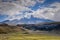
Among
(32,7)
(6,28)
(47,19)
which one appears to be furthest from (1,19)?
(47,19)

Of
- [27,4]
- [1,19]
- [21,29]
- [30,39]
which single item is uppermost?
[27,4]

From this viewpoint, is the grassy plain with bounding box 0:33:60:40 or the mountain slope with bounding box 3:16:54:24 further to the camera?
the mountain slope with bounding box 3:16:54:24

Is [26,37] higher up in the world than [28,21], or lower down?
lower down

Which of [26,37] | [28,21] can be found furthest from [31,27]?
[26,37]

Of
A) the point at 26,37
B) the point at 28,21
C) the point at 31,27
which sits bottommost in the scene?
the point at 26,37

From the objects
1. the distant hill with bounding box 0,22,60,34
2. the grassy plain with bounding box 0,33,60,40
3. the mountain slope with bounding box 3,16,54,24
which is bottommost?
the grassy plain with bounding box 0,33,60,40

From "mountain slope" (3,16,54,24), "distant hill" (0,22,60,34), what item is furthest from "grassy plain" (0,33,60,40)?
"mountain slope" (3,16,54,24)

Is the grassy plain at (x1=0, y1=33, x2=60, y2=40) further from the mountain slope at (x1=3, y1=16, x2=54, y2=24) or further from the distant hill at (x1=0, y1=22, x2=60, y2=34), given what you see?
the mountain slope at (x1=3, y1=16, x2=54, y2=24)

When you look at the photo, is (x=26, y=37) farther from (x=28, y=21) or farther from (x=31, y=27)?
(x=28, y=21)

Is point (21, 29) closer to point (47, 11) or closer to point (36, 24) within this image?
point (36, 24)

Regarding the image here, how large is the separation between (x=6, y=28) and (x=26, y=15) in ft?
1.75

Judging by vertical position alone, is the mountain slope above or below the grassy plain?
above

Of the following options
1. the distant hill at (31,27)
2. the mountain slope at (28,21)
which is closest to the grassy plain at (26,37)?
the distant hill at (31,27)

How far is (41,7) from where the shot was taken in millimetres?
3713
